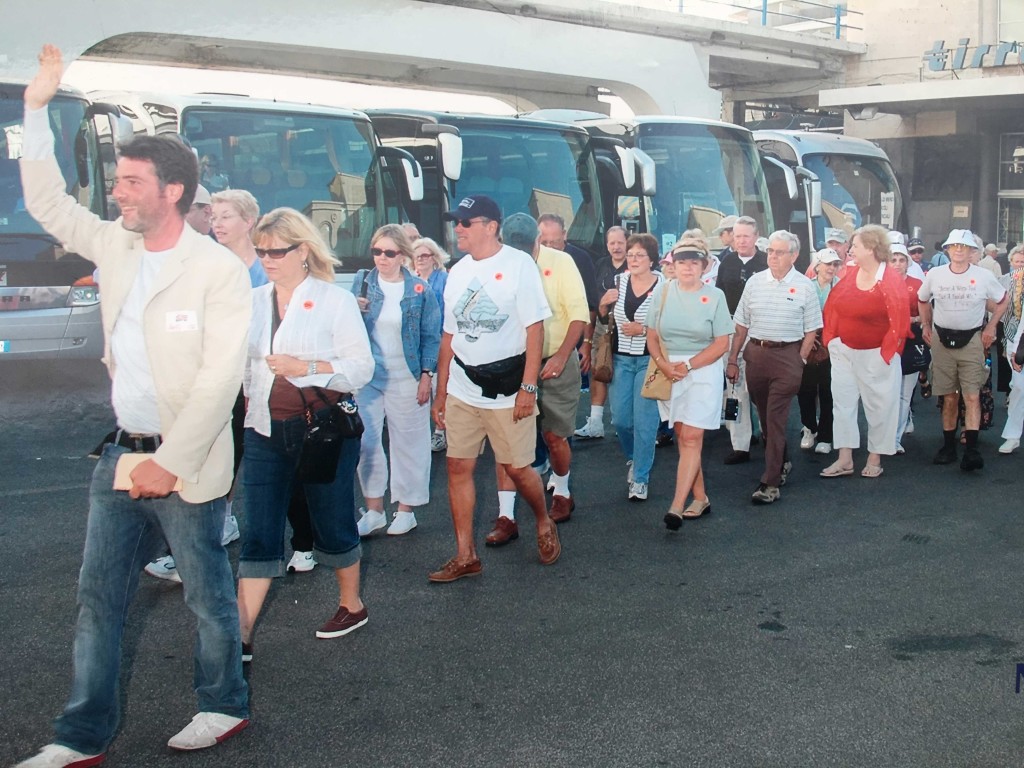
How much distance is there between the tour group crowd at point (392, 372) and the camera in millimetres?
3305

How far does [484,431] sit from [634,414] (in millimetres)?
1824

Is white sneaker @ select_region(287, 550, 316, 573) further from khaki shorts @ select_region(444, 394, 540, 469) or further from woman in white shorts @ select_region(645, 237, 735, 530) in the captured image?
woman in white shorts @ select_region(645, 237, 735, 530)

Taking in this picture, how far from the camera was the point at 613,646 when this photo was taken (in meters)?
4.62

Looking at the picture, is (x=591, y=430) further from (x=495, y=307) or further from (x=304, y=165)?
(x=304, y=165)

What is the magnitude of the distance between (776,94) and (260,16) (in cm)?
1681

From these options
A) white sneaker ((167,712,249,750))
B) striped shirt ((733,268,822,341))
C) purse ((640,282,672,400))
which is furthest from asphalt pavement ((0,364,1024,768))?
striped shirt ((733,268,822,341))

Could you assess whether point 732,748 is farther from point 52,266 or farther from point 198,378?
point 52,266

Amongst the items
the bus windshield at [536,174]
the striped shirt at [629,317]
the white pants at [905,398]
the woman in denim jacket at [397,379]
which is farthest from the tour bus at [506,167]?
the woman in denim jacket at [397,379]

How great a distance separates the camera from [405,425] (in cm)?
629

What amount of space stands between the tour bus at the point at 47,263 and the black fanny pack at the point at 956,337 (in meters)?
7.74

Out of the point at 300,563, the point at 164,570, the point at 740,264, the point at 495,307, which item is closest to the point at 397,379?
the point at 495,307

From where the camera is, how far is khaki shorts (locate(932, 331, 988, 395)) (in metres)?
8.69

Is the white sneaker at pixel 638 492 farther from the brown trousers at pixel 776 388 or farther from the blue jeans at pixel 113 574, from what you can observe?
the blue jeans at pixel 113 574

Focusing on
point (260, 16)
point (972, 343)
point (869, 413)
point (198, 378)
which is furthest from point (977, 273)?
point (260, 16)
